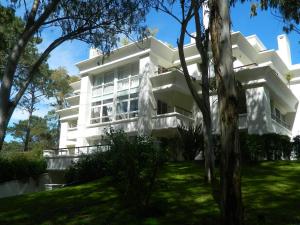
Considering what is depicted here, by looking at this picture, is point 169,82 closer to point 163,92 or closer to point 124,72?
point 163,92

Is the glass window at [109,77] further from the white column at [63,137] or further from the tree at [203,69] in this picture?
the tree at [203,69]

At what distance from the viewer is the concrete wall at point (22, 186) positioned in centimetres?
2120

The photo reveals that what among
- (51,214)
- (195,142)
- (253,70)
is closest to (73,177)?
(195,142)

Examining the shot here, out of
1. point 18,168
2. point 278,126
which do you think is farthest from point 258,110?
point 18,168

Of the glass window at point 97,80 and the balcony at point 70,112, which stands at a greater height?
the glass window at point 97,80

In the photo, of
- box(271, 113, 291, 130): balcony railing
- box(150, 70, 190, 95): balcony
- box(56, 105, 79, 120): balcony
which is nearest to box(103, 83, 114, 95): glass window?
box(150, 70, 190, 95): balcony

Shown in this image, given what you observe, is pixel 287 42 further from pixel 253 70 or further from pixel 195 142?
pixel 195 142

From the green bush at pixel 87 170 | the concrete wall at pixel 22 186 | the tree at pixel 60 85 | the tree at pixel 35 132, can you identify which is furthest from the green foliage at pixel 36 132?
the green bush at pixel 87 170

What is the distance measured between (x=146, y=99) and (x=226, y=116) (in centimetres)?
1953

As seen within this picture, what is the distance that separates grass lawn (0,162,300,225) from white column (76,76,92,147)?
48.5ft

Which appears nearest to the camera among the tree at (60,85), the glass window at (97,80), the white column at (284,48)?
the glass window at (97,80)

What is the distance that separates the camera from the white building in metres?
22.5

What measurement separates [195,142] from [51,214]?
11419 mm

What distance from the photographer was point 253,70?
22219mm
